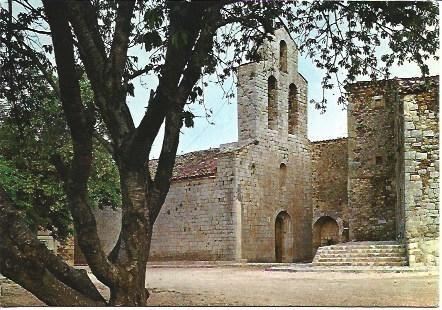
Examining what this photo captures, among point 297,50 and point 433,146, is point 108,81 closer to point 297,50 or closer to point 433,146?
point 297,50

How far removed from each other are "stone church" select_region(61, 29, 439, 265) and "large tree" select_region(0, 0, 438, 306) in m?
0.33

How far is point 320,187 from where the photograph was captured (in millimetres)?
9555

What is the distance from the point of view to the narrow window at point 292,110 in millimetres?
5730

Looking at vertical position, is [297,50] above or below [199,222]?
above

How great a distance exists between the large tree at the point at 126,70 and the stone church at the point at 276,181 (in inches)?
13.2

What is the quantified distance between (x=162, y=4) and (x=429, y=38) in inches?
78.7

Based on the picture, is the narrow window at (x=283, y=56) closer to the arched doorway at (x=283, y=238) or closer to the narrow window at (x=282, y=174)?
the narrow window at (x=282, y=174)

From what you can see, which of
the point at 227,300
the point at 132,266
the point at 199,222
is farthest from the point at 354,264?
the point at 132,266

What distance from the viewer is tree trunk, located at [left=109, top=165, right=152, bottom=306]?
4164 mm

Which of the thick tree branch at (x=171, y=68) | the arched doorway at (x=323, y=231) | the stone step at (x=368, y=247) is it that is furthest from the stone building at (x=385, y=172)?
the thick tree branch at (x=171, y=68)

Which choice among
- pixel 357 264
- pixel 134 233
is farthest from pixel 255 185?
pixel 134 233

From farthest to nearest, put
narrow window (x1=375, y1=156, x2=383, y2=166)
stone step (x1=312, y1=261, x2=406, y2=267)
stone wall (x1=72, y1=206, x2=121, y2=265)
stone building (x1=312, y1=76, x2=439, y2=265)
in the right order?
narrow window (x1=375, y1=156, x2=383, y2=166) < stone step (x1=312, y1=261, x2=406, y2=267) < stone building (x1=312, y1=76, x2=439, y2=265) < stone wall (x1=72, y1=206, x2=121, y2=265)

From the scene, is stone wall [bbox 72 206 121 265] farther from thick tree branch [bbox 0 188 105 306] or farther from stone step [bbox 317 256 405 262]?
stone step [bbox 317 256 405 262]

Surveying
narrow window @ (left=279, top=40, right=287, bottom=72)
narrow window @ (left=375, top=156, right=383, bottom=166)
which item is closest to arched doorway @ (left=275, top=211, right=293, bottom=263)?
narrow window @ (left=279, top=40, right=287, bottom=72)
